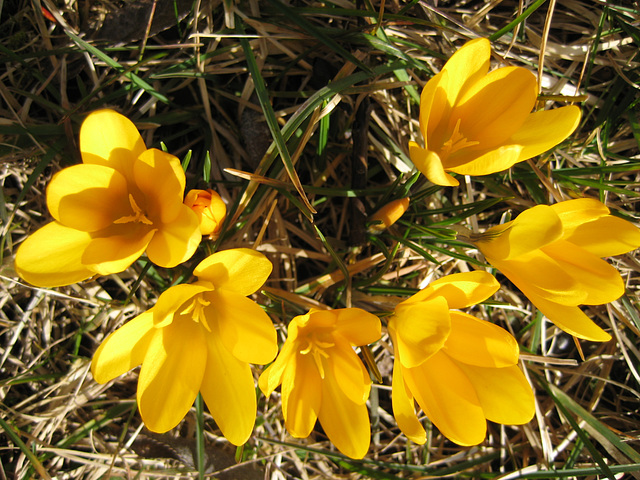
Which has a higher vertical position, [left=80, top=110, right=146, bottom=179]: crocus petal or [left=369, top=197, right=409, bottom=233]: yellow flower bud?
[left=80, top=110, right=146, bottom=179]: crocus petal

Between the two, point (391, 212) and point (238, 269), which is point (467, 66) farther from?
point (238, 269)

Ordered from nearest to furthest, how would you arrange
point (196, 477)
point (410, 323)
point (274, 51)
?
point (410, 323)
point (274, 51)
point (196, 477)

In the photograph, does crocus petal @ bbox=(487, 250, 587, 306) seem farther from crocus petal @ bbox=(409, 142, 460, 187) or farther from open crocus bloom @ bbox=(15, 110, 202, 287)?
open crocus bloom @ bbox=(15, 110, 202, 287)

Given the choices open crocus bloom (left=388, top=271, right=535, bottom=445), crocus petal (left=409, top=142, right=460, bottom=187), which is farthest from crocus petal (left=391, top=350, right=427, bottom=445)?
crocus petal (left=409, top=142, right=460, bottom=187)

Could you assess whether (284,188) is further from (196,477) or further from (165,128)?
(196,477)

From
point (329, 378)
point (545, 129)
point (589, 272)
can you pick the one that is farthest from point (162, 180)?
point (589, 272)

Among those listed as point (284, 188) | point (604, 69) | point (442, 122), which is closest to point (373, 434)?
point (284, 188)
